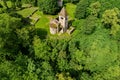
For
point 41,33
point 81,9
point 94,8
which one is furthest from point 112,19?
point 41,33

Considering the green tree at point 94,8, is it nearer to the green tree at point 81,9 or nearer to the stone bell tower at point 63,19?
the green tree at point 81,9

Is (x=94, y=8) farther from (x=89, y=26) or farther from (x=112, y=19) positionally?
(x=89, y=26)

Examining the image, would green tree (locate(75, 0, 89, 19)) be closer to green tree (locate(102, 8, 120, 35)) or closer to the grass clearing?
the grass clearing

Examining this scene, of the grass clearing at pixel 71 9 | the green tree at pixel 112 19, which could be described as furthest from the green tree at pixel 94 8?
the grass clearing at pixel 71 9

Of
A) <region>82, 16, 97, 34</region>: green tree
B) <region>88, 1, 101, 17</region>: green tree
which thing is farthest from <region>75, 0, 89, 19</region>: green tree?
<region>82, 16, 97, 34</region>: green tree

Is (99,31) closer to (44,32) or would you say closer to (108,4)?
(108,4)

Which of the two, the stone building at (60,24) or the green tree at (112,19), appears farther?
the stone building at (60,24)
